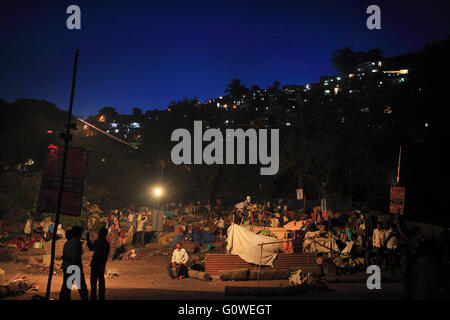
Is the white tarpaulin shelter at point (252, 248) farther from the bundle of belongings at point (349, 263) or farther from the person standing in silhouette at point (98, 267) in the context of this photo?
the person standing in silhouette at point (98, 267)

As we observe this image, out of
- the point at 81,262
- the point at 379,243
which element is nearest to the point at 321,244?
the point at 379,243

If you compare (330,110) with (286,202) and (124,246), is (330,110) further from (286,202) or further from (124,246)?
(124,246)

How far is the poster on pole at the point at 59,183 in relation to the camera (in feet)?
25.7

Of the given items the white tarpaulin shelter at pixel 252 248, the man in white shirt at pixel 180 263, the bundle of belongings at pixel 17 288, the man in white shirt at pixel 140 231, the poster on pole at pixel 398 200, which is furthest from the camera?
the man in white shirt at pixel 140 231

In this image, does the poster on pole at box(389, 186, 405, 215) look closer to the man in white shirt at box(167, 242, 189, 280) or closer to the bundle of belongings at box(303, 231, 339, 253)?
the bundle of belongings at box(303, 231, 339, 253)

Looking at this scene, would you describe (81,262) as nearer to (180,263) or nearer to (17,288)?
(17,288)

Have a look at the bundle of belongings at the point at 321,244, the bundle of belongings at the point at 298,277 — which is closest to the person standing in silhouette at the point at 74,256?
the bundle of belongings at the point at 298,277

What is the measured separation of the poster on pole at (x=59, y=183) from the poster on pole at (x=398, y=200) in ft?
42.2

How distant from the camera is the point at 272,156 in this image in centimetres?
3291

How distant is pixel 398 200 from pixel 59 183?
530 inches

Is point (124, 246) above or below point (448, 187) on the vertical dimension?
below

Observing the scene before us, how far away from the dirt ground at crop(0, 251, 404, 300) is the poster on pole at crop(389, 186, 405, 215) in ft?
17.2
